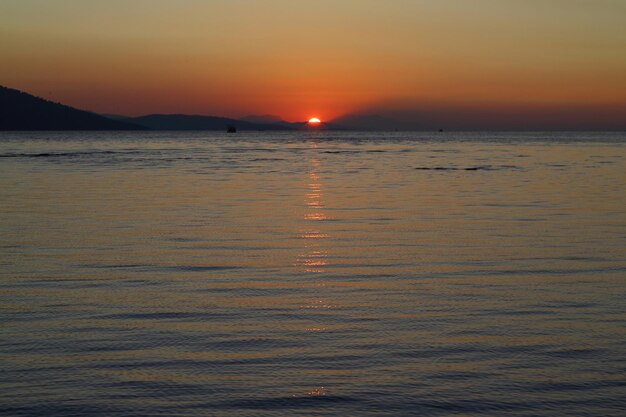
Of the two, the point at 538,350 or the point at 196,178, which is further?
the point at 196,178

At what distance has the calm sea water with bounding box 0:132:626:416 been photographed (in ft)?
22.5

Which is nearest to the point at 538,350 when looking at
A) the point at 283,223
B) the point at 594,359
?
the point at 594,359

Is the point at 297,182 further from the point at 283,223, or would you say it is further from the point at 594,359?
the point at 594,359

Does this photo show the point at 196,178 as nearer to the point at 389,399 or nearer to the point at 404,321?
the point at 404,321

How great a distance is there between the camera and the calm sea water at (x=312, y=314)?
6859 mm

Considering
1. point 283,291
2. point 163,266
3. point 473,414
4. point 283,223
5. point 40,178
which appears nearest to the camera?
point 473,414

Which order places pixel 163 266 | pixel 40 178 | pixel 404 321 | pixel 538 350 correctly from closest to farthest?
1. pixel 538 350
2. pixel 404 321
3. pixel 163 266
4. pixel 40 178

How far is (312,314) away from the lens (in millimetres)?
9656

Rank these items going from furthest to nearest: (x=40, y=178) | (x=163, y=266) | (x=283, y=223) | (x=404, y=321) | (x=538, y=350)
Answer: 1. (x=40, y=178)
2. (x=283, y=223)
3. (x=163, y=266)
4. (x=404, y=321)
5. (x=538, y=350)

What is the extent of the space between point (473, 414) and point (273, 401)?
1536mm

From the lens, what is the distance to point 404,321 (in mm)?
9297

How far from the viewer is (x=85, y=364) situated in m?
7.66

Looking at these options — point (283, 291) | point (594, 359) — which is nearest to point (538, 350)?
point (594, 359)

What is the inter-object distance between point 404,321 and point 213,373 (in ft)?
8.69
